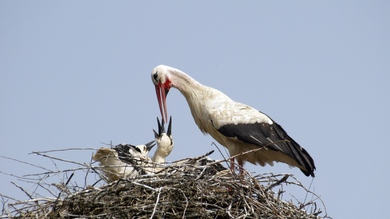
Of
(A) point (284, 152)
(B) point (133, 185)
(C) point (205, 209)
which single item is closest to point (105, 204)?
(B) point (133, 185)

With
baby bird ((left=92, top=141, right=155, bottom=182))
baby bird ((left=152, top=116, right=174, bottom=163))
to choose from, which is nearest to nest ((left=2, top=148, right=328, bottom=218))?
baby bird ((left=92, top=141, right=155, bottom=182))

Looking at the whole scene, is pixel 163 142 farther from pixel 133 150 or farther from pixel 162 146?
pixel 133 150

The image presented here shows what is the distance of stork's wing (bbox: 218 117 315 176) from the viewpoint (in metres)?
9.24

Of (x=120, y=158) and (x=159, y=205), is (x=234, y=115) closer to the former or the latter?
(x=120, y=158)

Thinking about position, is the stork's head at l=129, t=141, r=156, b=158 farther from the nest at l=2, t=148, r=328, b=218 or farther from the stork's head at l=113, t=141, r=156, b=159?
the nest at l=2, t=148, r=328, b=218

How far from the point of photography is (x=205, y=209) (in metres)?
7.95

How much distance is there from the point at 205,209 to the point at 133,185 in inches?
23.8

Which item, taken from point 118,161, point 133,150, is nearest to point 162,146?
point 133,150

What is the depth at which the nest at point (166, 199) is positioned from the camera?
309 inches

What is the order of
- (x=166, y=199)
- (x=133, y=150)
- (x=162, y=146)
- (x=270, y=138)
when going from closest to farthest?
(x=166, y=199) < (x=270, y=138) < (x=133, y=150) < (x=162, y=146)

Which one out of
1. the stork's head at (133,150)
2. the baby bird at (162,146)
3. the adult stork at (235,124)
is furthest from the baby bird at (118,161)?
the adult stork at (235,124)

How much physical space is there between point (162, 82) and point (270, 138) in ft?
4.18

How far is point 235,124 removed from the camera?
945 cm

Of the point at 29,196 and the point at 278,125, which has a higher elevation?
the point at 278,125
